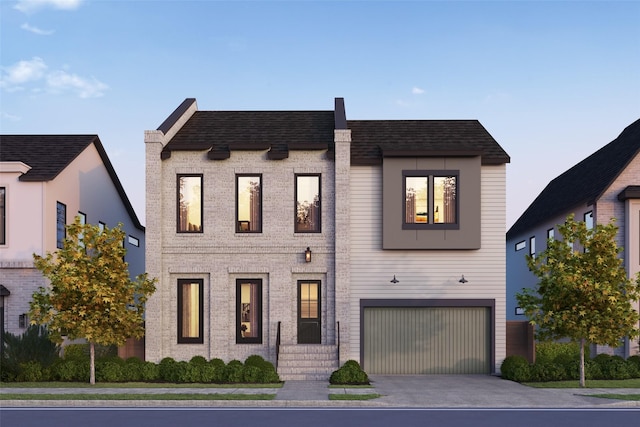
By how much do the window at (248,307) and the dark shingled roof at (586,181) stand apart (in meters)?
14.0

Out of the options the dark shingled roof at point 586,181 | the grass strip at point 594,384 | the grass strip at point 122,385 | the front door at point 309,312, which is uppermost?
the dark shingled roof at point 586,181

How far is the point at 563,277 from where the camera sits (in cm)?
1897

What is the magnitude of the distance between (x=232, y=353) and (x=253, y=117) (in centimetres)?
→ 1016

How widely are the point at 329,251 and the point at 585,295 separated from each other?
8.85 metres

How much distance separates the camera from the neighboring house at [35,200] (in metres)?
22.9

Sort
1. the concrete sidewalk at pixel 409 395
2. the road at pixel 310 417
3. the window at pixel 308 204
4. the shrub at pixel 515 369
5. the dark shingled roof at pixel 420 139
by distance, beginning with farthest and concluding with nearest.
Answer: the window at pixel 308 204, the dark shingled roof at pixel 420 139, the shrub at pixel 515 369, the concrete sidewalk at pixel 409 395, the road at pixel 310 417

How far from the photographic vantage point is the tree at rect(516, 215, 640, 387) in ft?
62.0

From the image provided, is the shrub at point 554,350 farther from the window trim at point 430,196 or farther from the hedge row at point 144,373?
the hedge row at point 144,373

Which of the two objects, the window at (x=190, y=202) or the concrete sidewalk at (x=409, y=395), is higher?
the window at (x=190, y=202)

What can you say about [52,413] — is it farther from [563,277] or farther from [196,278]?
[563,277]

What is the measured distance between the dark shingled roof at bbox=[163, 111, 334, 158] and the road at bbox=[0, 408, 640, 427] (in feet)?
35.9

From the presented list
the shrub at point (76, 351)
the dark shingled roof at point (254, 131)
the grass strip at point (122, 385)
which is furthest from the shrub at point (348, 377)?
the shrub at point (76, 351)

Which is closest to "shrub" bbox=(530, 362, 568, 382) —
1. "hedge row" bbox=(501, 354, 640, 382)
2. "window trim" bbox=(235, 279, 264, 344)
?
Answer: "hedge row" bbox=(501, 354, 640, 382)

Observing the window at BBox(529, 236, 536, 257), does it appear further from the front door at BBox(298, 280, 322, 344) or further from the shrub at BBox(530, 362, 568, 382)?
the front door at BBox(298, 280, 322, 344)
